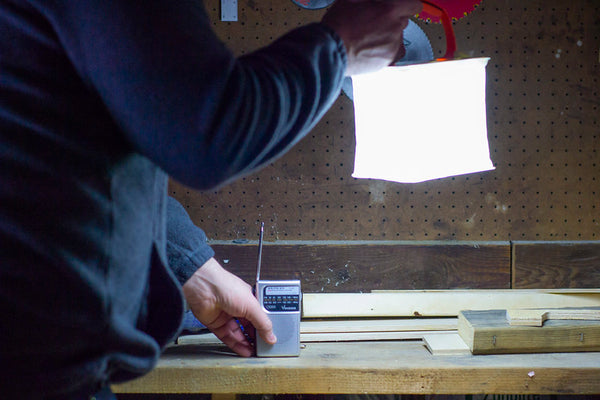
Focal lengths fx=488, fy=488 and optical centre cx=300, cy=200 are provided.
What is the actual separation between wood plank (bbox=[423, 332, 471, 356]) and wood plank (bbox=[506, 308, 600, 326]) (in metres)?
0.10

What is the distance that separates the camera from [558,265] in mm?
1175

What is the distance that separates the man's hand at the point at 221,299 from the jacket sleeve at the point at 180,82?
1.42 ft

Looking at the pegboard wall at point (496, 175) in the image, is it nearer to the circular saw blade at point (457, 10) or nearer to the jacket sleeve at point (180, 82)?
the circular saw blade at point (457, 10)

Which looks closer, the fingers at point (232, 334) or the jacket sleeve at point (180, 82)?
the jacket sleeve at point (180, 82)

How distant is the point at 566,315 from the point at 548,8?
736 millimetres

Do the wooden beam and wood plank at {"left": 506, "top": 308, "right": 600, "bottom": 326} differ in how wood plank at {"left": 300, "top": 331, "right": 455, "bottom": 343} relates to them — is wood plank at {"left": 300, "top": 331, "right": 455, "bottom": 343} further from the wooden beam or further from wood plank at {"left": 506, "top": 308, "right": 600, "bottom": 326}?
wood plank at {"left": 506, "top": 308, "right": 600, "bottom": 326}

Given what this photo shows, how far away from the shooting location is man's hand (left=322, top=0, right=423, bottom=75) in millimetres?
486

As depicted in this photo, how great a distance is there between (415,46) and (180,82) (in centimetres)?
87

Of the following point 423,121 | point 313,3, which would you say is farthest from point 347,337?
point 313,3

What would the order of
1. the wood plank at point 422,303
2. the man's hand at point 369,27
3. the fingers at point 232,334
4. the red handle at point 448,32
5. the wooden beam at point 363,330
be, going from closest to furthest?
the man's hand at point 369,27
the red handle at point 448,32
the fingers at point 232,334
the wooden beam at point 363,330
the wood plank at point 422,303

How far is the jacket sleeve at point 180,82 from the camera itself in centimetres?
36

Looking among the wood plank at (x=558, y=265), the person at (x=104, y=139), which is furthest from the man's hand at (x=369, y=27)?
the wood plank at (x=558, y=265)

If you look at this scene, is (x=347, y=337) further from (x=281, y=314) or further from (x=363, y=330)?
(x=281, y=314)

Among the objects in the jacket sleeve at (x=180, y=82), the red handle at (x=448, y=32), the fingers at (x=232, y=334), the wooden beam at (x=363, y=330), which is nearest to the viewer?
the jacket sleeve at (x=180, y=82)
